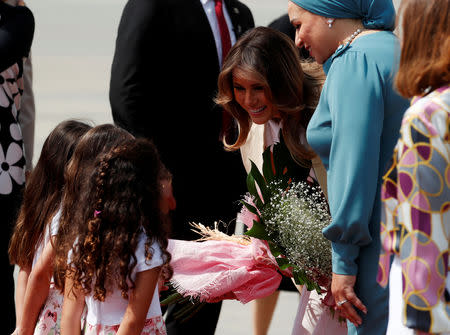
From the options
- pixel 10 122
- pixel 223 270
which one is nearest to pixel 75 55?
pixel 10 122

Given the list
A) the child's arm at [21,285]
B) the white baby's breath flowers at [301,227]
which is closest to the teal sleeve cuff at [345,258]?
the white baby's breath flowers at [301,227]

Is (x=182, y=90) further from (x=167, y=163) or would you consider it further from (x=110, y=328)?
(x=110, y=328)

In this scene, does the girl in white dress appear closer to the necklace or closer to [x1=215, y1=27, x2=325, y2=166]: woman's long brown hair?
[x1=215, y1=27, x2=325, y2=166]: woman's long brown hair

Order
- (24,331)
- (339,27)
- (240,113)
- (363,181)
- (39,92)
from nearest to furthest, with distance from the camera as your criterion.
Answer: (363,181) → (339,27) → (24,331) → (240,113) → (39,92)

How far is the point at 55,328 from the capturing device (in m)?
3.82

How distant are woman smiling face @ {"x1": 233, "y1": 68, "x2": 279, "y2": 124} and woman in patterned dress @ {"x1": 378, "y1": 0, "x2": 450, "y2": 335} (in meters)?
1.70

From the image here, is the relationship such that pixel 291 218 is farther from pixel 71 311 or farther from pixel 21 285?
pixel 21 285

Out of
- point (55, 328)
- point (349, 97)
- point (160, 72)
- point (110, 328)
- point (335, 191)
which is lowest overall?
point (55, 328)

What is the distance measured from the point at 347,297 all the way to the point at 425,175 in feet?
2.93

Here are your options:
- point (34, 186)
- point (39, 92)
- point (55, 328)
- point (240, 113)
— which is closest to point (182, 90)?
point (240, 113)

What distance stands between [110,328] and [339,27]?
51.9 inches

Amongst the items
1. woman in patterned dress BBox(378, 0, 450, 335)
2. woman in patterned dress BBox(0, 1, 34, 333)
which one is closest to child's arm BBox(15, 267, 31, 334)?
woman in patterned dress BBox(0, 1, 34, 333)

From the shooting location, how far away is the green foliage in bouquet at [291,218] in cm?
330

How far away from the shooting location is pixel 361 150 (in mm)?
2912
